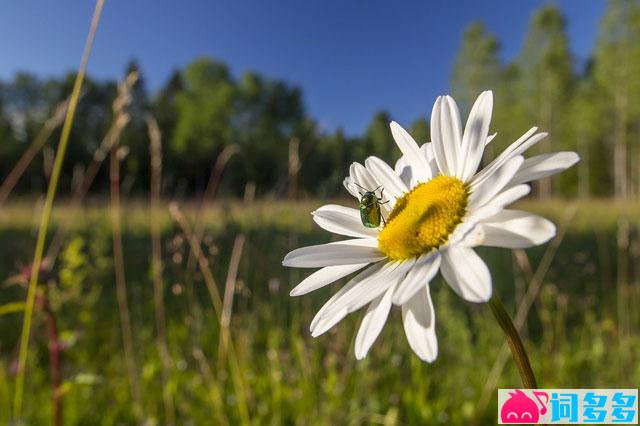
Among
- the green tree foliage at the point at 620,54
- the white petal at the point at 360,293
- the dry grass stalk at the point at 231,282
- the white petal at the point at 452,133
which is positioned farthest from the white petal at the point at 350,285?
the green tree foliage at the point at 620,54

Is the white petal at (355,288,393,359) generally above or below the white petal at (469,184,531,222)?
below

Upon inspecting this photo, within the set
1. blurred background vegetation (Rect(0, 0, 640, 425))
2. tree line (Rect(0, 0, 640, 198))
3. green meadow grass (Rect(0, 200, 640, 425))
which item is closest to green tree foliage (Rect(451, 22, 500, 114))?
tree line (Rect(0, 0, 640, 198))

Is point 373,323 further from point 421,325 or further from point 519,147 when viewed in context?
point 519,147

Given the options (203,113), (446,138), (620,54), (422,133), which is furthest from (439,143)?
(203,113)

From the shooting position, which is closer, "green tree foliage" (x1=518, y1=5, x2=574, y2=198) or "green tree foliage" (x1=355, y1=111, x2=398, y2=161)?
"green tree foliage" (x1=355, y1=111, x2=398, y2=161)

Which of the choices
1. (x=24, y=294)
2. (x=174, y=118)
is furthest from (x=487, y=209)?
(x=174, y=118)

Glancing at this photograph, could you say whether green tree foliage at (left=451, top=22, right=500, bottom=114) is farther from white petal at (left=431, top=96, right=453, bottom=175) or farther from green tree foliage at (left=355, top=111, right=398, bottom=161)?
white petal at (left=431, top=96, right=453, bottom=175)
